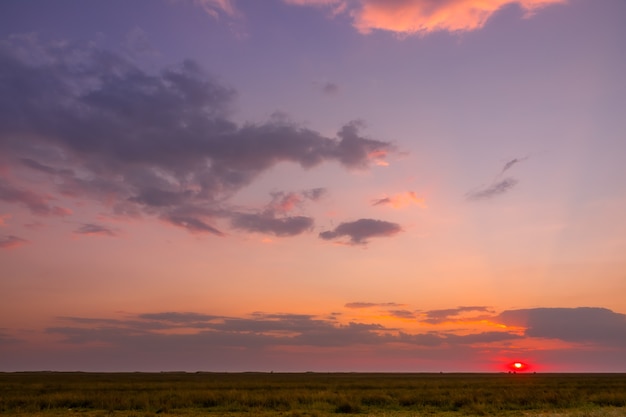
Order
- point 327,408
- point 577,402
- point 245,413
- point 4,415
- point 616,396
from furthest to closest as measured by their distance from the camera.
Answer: point 616,396 < point 577,402 < point 327,408 < point 245,413 < point 4,415

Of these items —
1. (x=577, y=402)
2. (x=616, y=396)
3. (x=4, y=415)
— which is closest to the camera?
(x=4, y=415)

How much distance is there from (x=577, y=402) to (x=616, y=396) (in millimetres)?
6215

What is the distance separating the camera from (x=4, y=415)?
27266 millimetres

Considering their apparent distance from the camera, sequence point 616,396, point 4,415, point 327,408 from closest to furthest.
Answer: point 4,415
point 327,408
point 616,396

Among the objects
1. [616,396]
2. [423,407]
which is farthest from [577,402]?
[423,407]

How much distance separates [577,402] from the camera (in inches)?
1481

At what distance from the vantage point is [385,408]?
108 feet

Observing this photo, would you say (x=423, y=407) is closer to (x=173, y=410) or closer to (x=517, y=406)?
(x=517, y=406)

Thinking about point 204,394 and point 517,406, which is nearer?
point 517,406

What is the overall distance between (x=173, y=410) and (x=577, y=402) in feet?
90.5

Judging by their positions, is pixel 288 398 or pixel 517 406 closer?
pixel 517 406

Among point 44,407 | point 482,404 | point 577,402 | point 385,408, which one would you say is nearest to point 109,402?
point 44,407

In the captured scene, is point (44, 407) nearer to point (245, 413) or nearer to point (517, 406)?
point (245, 413)

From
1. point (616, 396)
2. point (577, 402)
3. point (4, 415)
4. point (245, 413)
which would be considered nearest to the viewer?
point (4, 415)
